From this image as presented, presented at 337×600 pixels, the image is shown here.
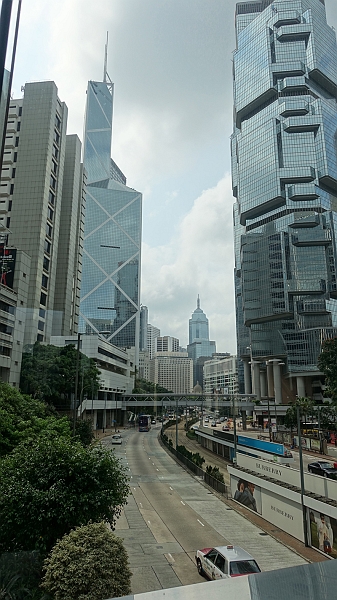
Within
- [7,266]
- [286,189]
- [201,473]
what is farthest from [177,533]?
[286,189]

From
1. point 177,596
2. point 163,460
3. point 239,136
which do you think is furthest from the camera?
point 239,136

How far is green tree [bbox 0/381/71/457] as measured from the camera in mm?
21222

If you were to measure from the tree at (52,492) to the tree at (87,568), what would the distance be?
4.40ft

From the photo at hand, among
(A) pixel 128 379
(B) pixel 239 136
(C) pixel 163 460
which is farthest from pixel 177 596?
(B) pixel 239 136

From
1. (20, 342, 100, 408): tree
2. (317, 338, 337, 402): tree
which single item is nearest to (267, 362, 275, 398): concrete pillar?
(20, 342, 100, 408): tree

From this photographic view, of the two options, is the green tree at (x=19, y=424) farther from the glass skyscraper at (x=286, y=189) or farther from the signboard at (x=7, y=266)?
the glass skyscraper at (x=286, y=189)

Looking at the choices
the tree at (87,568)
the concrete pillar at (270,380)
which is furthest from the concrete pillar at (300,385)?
the tree at (87,568)

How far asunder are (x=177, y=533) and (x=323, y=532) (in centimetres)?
646

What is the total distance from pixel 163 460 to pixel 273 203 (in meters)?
104

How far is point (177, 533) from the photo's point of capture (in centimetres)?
1955

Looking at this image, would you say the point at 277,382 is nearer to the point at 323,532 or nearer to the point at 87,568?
the point at 323,532

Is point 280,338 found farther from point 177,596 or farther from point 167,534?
point 177,596

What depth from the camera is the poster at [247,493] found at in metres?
23.7

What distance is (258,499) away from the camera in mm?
23578
